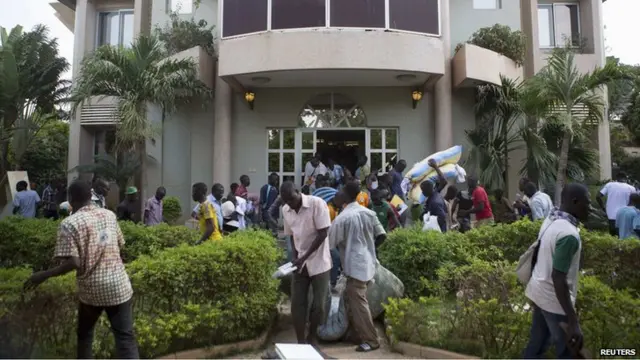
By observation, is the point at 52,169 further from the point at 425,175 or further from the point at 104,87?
the point at 425,175

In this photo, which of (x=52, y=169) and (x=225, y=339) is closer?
(x=225, y=339)

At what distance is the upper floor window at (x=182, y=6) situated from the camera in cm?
1428

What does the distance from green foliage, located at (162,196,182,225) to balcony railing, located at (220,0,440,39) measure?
Answer: 4.47 meters

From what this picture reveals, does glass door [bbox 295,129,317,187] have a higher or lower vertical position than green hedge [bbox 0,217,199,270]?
higher

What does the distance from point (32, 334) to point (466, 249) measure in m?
5.13

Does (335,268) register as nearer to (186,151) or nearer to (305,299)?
(305,299)

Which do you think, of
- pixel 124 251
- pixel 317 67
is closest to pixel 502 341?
pixel 124 251

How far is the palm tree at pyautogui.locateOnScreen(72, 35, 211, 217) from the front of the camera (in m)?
11.4

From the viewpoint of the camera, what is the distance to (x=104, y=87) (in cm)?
1180

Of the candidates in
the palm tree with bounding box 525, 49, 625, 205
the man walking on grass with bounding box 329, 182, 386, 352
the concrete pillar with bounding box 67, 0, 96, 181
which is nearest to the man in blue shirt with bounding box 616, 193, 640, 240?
the palm tree with bounding box 525, 49, 625, 205

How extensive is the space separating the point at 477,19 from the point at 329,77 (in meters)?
5.08

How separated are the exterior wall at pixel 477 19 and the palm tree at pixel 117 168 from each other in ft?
31.8

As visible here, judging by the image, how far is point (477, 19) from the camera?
1384 centimetres

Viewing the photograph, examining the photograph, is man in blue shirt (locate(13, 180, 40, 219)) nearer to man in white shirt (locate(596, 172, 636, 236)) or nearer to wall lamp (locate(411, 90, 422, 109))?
wall lamp (locate(411, 90, 422, 109))
